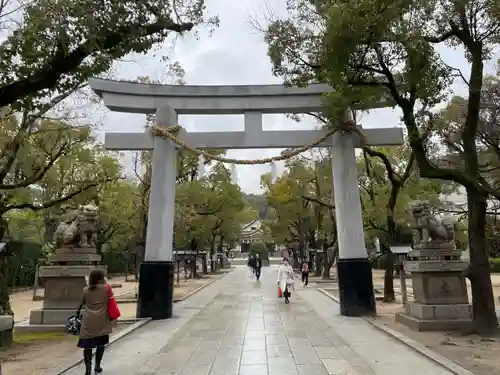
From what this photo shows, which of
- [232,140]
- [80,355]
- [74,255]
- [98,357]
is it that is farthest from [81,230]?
[98,357]

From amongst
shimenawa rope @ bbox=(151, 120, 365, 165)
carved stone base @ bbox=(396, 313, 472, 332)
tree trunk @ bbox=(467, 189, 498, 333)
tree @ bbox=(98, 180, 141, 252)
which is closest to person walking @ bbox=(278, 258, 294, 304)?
shimenawa rope @ bbox=(151, 120, 365, 165)

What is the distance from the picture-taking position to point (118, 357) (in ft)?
22.3

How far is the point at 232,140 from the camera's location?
11.2 m

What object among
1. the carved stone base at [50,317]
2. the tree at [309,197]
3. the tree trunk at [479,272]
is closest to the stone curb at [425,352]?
the tree trunk at [479,272]

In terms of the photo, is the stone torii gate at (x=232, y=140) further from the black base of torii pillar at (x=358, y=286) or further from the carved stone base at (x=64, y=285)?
the carved stone base at (x=64, y=285)

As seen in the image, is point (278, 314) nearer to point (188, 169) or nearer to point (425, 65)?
point (425, 65)

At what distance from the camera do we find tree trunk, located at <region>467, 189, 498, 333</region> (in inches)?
314

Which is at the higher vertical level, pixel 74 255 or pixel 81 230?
pixel 81 230

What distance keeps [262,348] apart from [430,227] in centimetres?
473

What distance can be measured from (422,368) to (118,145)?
8.59 meters

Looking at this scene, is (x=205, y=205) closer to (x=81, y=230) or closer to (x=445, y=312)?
(x=81, y=230)

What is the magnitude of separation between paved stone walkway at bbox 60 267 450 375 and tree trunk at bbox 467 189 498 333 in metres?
1.81

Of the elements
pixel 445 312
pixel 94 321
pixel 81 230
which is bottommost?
pixel 445 312

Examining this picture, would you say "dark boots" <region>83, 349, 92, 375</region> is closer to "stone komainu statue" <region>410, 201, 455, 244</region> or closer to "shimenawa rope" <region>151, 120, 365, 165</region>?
"shimenawa rope" <region>151, 120, 365, 165</region>
